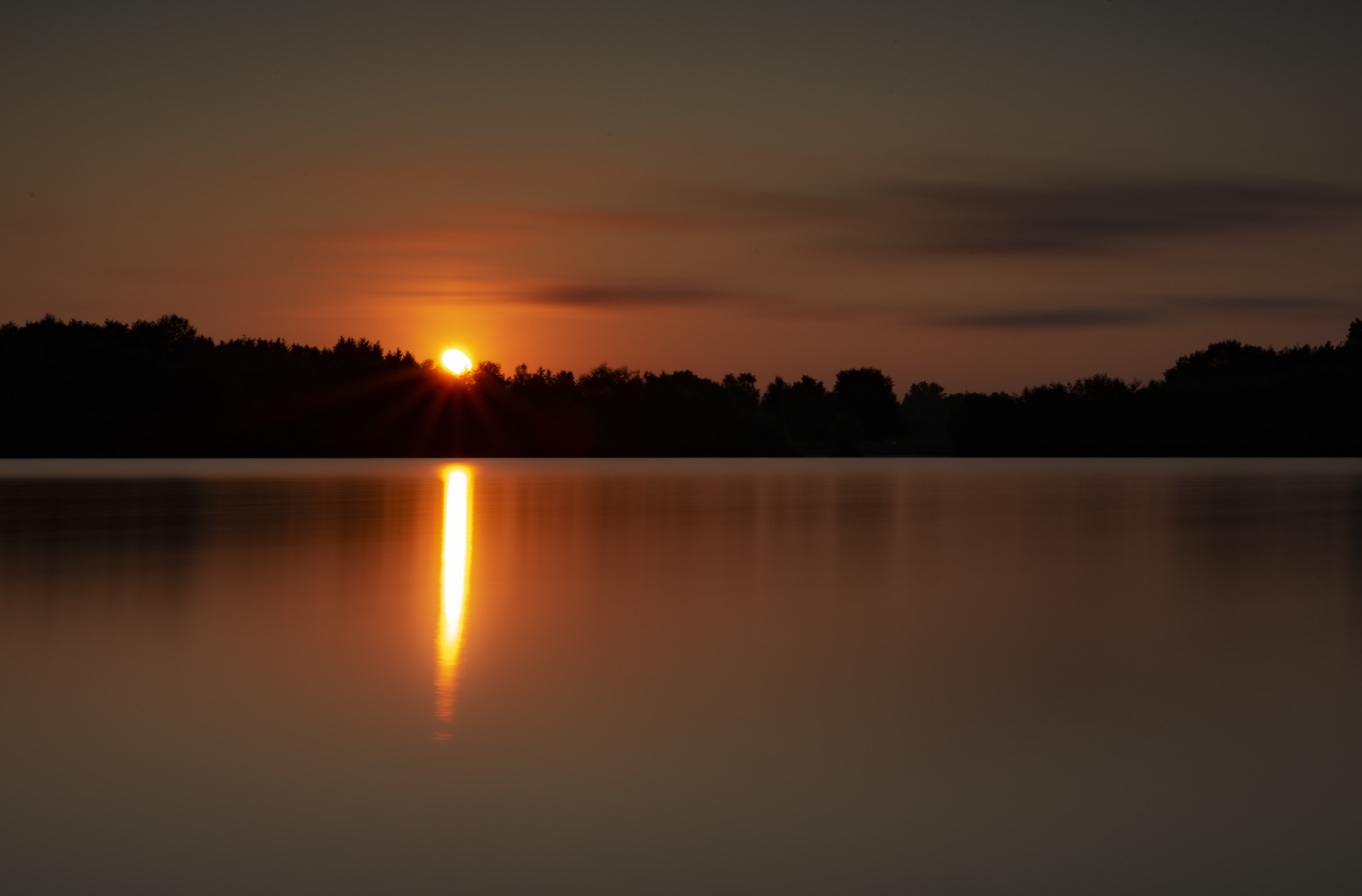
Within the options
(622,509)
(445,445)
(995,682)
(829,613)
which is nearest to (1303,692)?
(995,682)

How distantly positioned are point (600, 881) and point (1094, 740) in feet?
10.6

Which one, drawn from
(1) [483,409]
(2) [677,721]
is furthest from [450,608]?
(1) [483,409]

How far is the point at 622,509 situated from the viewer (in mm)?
29312

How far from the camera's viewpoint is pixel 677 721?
743cm

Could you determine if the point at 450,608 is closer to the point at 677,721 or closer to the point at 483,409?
the point at 677,721

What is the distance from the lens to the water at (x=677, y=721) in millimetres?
5047

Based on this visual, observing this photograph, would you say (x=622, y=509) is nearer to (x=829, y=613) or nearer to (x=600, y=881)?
(x=829, y=613)

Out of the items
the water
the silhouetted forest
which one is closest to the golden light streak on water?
the water

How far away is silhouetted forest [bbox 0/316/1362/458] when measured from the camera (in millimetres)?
103125

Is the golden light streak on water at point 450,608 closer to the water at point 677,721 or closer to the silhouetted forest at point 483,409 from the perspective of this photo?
the water at point 677,721

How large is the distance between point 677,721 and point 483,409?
122643 millimetres

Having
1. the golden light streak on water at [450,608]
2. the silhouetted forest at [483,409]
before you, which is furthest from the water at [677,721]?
the silhouetted forest at [483,409]

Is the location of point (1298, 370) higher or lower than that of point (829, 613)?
higher

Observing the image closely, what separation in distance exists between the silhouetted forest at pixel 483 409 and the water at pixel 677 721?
305 ft
